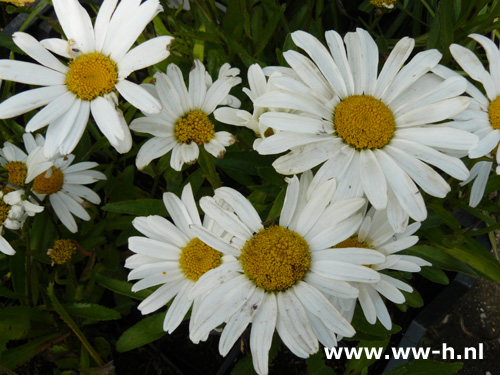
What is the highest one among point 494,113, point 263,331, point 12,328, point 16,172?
point 494,113

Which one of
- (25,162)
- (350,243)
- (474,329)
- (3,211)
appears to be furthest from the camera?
(474,329)

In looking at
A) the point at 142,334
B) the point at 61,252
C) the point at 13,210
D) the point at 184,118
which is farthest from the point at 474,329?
the point at 13,210

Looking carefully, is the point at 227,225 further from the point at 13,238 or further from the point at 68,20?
the point at 13,238

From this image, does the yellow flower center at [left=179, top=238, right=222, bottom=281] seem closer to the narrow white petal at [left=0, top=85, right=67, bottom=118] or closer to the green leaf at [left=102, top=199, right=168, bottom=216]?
the green leaf at [left=102, top=199, right=168, bottom=216]

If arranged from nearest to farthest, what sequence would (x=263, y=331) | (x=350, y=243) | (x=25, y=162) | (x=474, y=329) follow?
(x=263, y=331) < (x=350, y=243) < (x=25, y=162) < (x=474, y=329)

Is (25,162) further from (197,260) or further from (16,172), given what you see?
(197,260)

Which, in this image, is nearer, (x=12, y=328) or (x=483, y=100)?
(x=483, y=100)

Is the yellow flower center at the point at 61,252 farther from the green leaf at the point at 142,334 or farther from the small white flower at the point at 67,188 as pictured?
the green leaf at the point at 142,334
